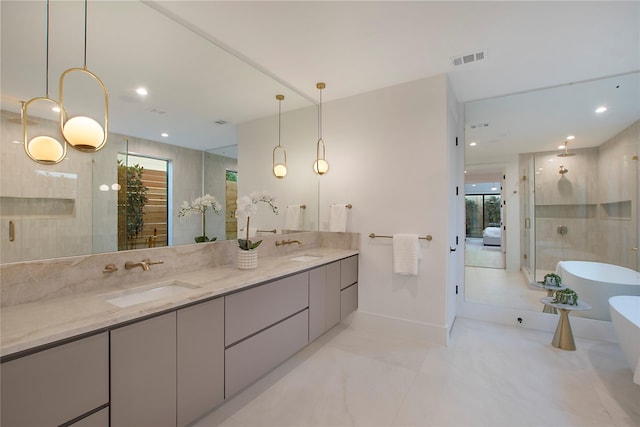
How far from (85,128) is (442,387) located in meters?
2.85

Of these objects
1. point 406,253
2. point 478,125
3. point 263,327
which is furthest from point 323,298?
point 478,125

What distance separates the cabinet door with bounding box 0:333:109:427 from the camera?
0.94 meters

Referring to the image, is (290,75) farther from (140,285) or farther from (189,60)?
(140,285)

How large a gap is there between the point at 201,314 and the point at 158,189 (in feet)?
3.08

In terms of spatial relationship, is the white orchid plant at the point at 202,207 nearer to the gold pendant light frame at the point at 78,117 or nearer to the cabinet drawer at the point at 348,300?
the gold pendant light frame at the point at 78,117

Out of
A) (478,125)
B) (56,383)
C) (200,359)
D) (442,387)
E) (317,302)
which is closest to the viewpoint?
(56,383)

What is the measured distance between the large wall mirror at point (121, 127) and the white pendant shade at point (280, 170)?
1.23 ft

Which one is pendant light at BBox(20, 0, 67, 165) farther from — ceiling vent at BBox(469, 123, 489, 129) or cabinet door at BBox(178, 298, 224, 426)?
ceiling vent at BBox(469, 123, 489, 129)

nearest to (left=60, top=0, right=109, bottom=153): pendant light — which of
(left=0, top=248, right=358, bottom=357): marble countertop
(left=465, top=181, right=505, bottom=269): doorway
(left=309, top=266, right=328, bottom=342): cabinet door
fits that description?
(left=0, top=248, right=358, bottom=357): marble countertop

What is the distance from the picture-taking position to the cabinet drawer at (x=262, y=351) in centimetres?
174

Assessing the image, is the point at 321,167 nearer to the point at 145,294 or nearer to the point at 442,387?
the point at 145,294

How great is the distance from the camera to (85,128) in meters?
1.50

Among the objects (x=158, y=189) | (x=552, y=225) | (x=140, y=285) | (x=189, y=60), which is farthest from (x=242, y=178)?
(x=552, y=225)

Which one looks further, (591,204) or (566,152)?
(566,152)
